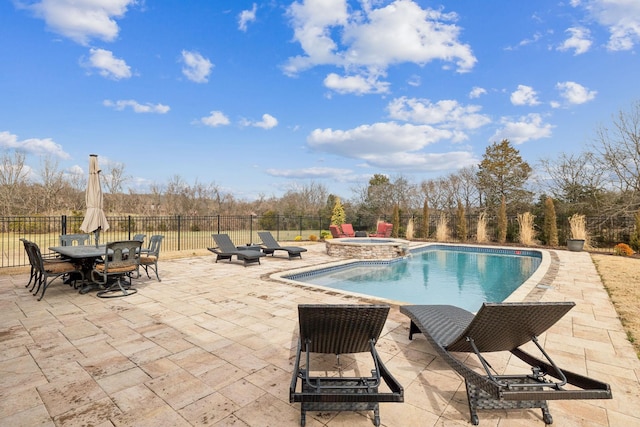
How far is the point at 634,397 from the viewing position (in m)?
2.29

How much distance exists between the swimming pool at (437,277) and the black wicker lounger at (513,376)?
A: 376 cm

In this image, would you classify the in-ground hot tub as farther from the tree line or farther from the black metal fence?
the tree line

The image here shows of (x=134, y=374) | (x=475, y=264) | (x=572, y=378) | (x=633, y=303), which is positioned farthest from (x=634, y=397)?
(x=475, y=264)

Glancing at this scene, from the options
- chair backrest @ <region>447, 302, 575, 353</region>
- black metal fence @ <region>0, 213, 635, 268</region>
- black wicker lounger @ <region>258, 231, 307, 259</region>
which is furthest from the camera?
black metal fence @ <region>0, 213, 635, 268</region>

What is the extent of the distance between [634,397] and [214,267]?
8.01 metres

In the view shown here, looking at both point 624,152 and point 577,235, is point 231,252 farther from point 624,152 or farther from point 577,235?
point 624,152

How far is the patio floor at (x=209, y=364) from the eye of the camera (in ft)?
6.80

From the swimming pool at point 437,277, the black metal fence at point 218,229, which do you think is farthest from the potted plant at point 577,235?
the swimming pool at point 437,277

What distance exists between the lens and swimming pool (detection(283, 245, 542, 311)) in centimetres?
677

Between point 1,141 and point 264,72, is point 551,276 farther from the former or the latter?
point 1,141

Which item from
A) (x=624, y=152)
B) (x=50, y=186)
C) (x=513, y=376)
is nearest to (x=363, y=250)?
(x=513, y=376)

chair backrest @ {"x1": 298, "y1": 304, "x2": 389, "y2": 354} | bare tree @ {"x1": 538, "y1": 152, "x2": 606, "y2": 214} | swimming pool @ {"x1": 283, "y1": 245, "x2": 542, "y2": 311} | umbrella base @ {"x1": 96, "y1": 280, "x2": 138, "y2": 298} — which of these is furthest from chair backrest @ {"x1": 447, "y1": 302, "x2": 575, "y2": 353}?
bare tree @ {"x1": 538, "y1": 152, "x2": 606, "y2": 214}

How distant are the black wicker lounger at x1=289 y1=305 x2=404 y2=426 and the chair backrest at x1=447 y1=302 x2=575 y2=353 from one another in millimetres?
650

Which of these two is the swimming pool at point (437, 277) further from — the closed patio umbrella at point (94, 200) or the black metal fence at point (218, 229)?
the black metal fence at point (218, 229)
